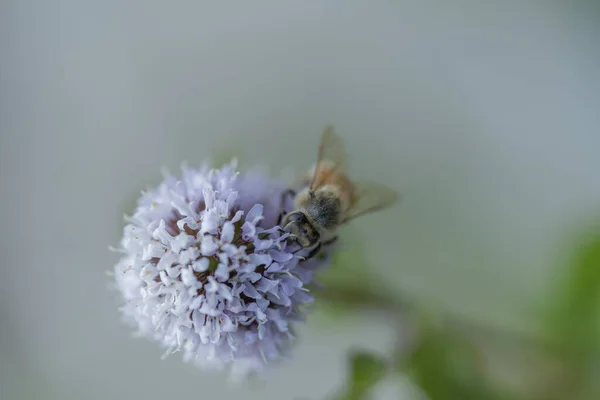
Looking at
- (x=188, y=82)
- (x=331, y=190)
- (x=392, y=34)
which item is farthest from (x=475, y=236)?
(x=188, y=82)

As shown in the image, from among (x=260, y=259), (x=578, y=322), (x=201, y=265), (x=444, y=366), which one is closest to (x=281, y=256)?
(x=260, y=259)

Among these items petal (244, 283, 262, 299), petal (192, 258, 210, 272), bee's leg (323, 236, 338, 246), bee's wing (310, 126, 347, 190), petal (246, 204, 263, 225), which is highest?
bee's wing (310, 126, 347, 190)

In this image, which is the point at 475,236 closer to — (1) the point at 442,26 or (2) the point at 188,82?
(1) the point at 442,26

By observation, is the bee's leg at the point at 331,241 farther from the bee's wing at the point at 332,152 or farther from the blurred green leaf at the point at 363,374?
the blurred green leaf at the point at 363,374

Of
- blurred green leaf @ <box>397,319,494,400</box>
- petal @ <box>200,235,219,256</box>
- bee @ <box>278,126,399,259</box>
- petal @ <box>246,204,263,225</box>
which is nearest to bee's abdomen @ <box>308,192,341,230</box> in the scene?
bee @ <box>278,126,399,259</box>

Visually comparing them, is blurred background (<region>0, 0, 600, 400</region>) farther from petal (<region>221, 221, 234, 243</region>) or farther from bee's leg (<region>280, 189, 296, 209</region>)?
petal (<region>221, 221, 234, 243</region>)

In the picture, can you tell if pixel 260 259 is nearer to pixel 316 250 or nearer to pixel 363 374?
pixel 316 250
